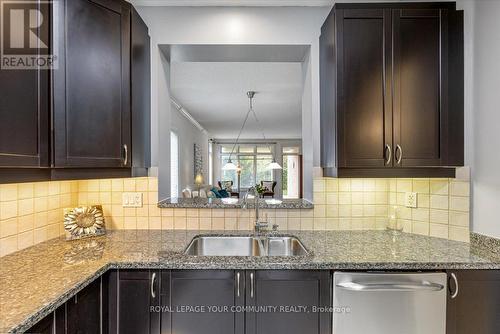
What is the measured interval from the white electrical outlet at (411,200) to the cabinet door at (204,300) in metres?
1.31

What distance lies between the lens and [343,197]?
6.70 feet

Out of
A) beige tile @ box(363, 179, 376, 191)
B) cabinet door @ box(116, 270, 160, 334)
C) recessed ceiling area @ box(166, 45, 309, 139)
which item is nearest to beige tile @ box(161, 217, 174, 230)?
cabinet door @ box(116, 270, 160, 334)

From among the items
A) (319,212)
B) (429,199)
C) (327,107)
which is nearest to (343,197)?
(319,212)

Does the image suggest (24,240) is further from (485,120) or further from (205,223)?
(485,120)

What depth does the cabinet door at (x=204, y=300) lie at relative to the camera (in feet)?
4.59

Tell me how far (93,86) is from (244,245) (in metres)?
1.33

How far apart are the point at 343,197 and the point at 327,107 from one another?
0.68 meters

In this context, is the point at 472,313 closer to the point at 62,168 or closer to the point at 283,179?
the point at 62,168

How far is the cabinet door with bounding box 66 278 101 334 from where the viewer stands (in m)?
1.13

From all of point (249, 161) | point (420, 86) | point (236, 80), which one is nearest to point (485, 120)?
point (420, 86)

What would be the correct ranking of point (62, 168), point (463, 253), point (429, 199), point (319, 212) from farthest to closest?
point (319, 212)
point (429, 199)
point (463, 253)
point (62, 168)

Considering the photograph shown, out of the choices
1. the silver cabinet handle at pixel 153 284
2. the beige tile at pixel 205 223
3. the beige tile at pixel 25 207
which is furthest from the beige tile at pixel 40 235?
the beige tile at pixel 205 223

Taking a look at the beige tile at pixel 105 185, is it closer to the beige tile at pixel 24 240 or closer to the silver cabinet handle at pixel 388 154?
the beige tile at pixel 24 240

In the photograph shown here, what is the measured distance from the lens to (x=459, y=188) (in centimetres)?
170
